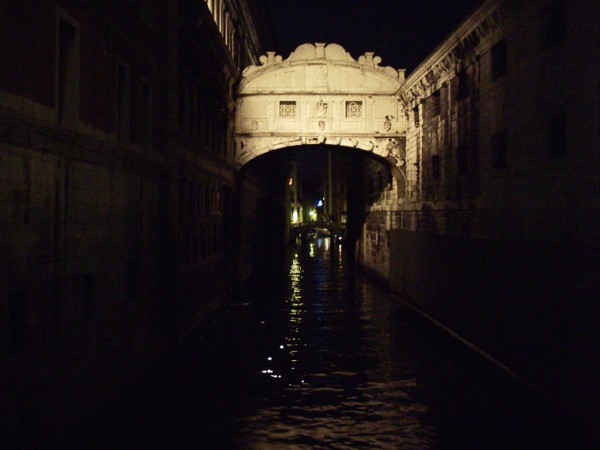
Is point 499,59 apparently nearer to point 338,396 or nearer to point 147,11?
point 147,11

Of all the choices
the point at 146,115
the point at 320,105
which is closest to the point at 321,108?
the point at 320,105

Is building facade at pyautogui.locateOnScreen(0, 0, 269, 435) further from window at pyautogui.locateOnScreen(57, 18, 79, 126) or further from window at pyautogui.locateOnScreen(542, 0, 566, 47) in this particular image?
window at pyautogui.locateOnScreen(542, 0, 566, 47)

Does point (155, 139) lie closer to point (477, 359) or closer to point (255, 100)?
point (477, 359)

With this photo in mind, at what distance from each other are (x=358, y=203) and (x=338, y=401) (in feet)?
100

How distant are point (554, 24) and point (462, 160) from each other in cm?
693

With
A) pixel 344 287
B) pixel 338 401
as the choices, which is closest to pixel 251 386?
pixel 338 401

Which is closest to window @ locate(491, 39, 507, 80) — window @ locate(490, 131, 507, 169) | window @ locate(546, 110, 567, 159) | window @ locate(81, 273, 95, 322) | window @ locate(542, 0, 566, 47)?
window @ locate(490, 131, 507, 169)

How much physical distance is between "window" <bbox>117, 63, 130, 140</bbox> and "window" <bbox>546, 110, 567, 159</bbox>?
27.3ft

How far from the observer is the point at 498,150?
624 inches

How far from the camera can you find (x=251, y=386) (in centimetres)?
1301

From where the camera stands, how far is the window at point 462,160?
61.3 ft

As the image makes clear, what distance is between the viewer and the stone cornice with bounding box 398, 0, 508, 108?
51.7 ft

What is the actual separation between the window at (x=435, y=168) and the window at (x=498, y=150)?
5.82 meters

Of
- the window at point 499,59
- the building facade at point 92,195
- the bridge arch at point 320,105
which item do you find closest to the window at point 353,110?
the bridge arch at point 320,105
